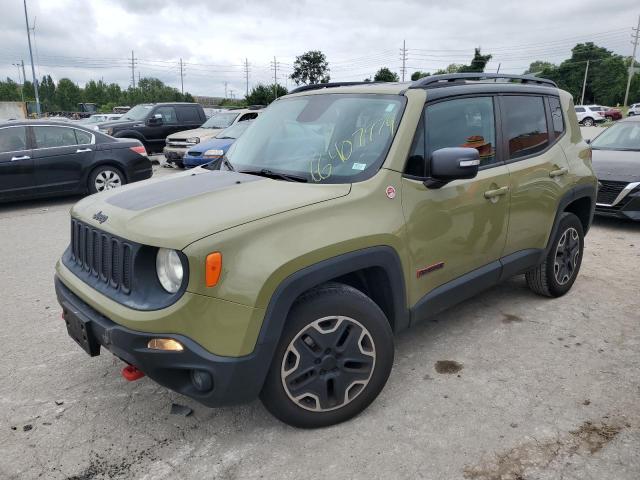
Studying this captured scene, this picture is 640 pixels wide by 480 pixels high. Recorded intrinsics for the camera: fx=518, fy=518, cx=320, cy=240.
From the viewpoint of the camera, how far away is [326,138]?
10.6ft

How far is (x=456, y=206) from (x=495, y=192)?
0.46 m

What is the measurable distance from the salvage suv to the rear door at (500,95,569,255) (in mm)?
18

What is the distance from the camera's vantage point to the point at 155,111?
16.0 m

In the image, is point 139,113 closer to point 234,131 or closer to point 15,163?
point 234,131

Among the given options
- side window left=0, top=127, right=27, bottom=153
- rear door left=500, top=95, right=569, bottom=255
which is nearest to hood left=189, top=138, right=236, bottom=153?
side window left=0, top=127, right=27, bottom=153

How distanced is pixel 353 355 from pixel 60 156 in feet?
26.7

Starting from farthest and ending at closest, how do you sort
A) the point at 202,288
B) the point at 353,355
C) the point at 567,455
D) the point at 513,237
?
the point at 513,237 < the point at 353,355 < the point at 567,455 < the point at 202,288

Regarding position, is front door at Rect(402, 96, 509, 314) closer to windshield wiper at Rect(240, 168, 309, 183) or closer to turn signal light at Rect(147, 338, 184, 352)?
windshield wiper at Rect(240, 168, 309, 183)

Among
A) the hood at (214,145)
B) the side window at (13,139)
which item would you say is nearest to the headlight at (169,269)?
the side window at (13,139)

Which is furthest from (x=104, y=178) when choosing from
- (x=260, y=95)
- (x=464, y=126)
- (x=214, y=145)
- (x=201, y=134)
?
(x=260, y=95)

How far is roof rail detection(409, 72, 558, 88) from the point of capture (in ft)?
11.0

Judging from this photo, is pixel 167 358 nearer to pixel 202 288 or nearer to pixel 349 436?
pixel 202 288

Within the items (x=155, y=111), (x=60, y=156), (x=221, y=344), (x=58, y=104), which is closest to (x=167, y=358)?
(x=221, y=344)

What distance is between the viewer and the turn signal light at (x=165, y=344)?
231cm
